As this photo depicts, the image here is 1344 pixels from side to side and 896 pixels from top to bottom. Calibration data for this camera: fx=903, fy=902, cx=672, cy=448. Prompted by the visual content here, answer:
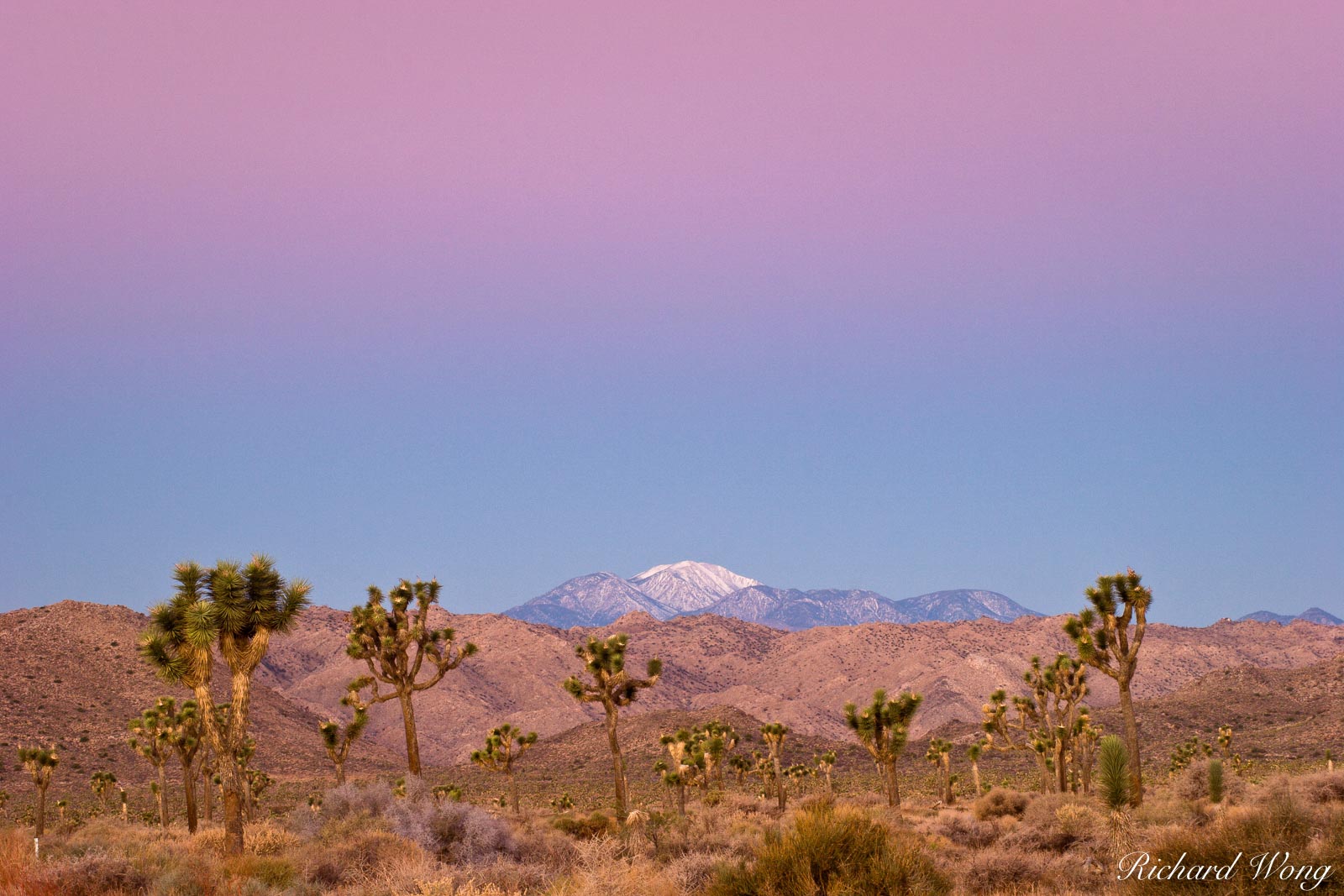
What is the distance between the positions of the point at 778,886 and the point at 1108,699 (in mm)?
139500

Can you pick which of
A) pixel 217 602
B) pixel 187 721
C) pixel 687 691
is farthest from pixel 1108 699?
pixel 217 602

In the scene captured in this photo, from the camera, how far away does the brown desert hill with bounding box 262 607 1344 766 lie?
13150 cm

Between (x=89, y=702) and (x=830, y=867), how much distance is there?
9835 centimetres

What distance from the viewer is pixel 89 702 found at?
87.5 metres

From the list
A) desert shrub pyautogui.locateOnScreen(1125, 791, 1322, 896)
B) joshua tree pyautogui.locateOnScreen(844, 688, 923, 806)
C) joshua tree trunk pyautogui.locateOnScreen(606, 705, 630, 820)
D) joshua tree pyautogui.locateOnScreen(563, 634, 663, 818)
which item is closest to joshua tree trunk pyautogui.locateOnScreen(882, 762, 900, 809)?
joshua tree pyautogui.locateOnScreen(844, 688, 923, 806)

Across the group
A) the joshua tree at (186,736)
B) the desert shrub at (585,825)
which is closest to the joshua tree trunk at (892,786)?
the desert shrub at (585,825)

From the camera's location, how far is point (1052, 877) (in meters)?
14.5

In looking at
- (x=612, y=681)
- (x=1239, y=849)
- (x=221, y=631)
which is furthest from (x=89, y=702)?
(x=1239, y=849)

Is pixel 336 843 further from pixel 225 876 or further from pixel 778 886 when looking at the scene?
pixel 778 886

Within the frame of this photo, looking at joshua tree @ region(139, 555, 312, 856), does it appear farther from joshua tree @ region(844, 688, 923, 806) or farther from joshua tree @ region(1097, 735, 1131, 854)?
joshua tree @ region(844, 688, 923, 806)

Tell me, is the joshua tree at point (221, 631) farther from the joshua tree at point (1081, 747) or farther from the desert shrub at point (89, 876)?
the joshua tree at point (1081, 747)

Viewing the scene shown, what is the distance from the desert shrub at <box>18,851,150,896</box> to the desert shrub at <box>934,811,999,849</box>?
1706 centimetres

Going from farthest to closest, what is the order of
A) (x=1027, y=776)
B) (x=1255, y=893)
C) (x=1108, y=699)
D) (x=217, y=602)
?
(x=1108, y=699)
(x=1027, y=776)
(x=217, y=602)
(x=1255, y=893)

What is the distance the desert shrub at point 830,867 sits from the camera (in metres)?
10.6
